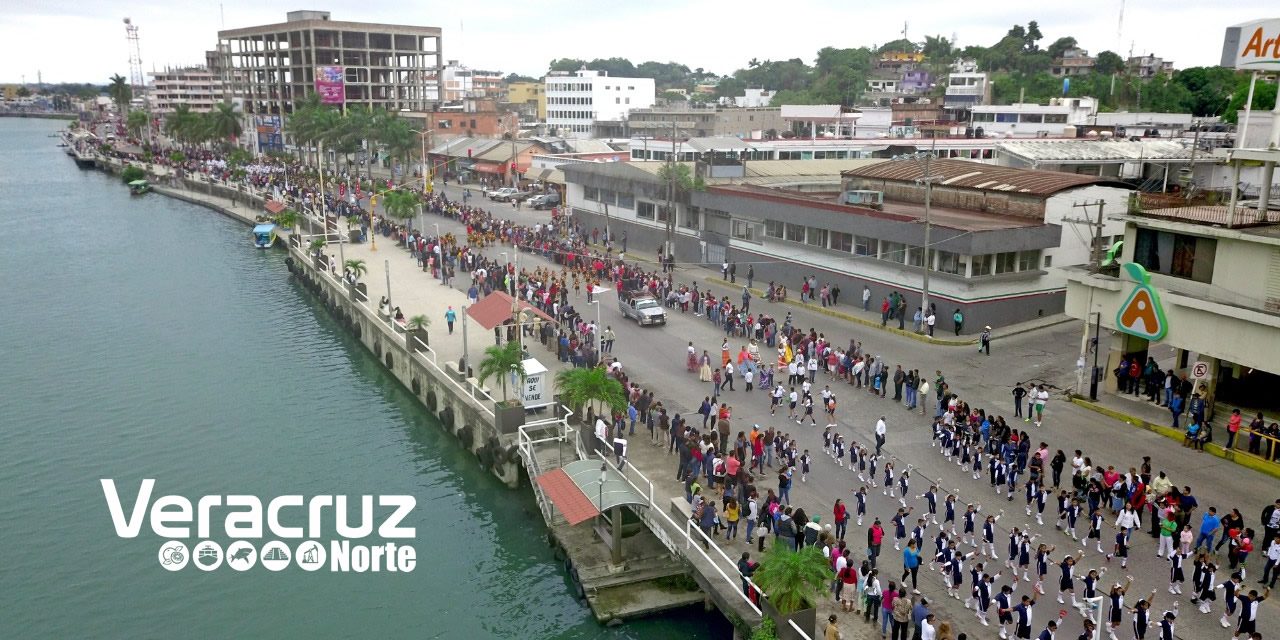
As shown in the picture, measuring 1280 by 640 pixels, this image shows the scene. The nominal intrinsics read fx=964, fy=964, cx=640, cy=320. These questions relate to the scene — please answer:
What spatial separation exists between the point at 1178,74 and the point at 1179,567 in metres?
113

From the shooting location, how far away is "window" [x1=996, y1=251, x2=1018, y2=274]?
126ft

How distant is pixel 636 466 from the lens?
2570cm

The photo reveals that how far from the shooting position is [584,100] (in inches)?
5635

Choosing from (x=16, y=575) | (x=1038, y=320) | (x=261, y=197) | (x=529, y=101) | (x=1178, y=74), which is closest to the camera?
(x=16, y=575)

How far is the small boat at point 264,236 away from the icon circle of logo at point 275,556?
52.3 meters

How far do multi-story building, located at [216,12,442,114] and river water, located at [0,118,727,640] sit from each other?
76.5 metres

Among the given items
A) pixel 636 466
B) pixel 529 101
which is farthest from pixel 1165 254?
pixel 529 101

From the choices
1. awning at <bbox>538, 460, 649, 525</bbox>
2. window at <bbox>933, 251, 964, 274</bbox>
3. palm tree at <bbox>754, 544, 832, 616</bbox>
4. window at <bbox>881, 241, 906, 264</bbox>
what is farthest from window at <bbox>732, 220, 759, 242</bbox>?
palm tree at <bbox>754, 544, 832, 616</bbox>

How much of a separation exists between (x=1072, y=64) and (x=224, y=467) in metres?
155

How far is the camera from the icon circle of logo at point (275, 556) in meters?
24.9

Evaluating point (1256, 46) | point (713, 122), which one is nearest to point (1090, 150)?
point (1256, 46)

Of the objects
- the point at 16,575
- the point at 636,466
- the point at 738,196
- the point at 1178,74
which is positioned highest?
the point at 1178,74

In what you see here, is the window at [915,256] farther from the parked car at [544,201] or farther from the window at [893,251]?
the parked car at [544,201]

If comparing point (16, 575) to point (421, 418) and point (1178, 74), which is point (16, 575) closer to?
point (421, 418)
